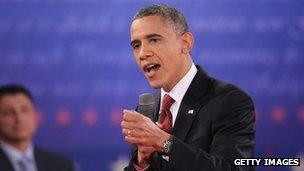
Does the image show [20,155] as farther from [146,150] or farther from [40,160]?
[146,150]

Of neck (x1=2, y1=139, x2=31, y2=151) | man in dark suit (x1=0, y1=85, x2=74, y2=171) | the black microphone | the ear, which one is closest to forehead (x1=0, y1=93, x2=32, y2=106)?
man in dark suit (x1=0, y1=85, x2=74, y2=171)

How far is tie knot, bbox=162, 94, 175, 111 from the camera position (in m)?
1.84

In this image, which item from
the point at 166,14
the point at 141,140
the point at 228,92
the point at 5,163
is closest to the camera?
the point at 141,140

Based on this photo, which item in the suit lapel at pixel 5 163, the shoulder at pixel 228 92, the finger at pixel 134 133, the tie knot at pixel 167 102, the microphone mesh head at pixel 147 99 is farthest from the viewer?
the suit lapel at pixel 5 163

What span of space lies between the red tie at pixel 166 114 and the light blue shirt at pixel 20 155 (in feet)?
2.68

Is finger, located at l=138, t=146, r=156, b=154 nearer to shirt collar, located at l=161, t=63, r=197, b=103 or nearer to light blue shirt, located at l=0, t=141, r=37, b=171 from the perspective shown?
shirt collar, located at l=161, t=63, r=197, b=103

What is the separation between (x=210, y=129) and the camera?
1698mm

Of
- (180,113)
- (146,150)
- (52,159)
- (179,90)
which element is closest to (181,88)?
(179,90)

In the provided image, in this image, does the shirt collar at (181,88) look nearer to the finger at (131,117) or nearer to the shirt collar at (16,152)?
the finger at (131,117)

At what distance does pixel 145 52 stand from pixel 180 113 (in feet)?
0.87

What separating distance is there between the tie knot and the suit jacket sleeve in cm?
21

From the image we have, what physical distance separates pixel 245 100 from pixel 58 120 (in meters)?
1.07

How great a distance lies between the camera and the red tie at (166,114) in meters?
1.79

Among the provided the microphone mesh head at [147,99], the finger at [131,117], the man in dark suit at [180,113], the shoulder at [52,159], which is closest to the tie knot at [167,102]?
the man in dark suit at [180,113]
